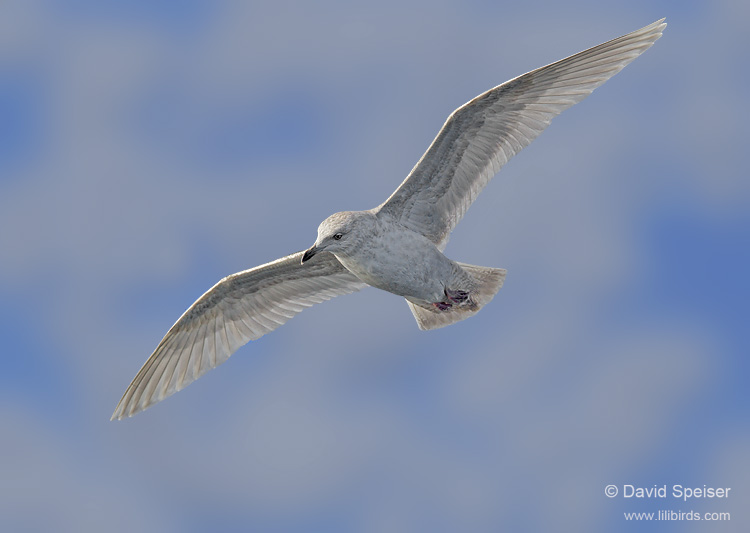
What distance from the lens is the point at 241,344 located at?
14633 mm

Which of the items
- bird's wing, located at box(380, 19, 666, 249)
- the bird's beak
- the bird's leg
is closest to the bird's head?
the bird's beak

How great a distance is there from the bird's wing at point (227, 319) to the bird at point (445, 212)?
35 mm

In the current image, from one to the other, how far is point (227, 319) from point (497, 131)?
4.87m

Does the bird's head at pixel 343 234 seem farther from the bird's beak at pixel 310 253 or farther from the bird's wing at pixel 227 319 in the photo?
the bird's wing at pixel 227 319

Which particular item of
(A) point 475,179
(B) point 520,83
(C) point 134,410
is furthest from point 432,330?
(C) point 134,410

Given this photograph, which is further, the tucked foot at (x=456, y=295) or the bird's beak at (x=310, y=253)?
the tucked foot at (x=456, y=295)

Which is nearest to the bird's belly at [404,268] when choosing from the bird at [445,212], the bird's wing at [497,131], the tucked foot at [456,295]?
the bird at [445,212]

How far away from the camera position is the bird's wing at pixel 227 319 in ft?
46.5

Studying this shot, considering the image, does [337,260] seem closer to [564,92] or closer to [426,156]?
[426,156]

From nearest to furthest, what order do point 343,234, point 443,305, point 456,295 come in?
point 343,234 < point 456,295 < point 443,305

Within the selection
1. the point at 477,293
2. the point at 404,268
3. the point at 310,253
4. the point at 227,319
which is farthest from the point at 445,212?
the point at 227,319

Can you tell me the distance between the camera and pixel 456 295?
43.4 feet

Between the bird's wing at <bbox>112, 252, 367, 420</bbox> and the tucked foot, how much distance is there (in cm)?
166

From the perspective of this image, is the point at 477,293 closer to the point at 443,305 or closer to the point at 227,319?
the point at 443,305
